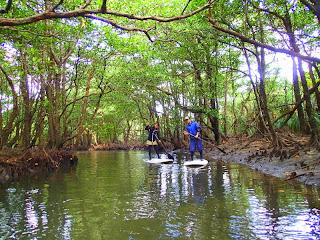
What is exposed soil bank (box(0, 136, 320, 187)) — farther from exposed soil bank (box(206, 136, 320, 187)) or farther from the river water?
the river water

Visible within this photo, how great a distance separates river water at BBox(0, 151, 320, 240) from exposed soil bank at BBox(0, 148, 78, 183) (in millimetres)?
1810

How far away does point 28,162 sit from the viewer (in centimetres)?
970

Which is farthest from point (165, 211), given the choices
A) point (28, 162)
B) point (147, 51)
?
point (147, 51)

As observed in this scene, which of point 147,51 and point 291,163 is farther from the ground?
point 147,51

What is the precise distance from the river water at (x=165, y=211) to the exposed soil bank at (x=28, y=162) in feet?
5.94

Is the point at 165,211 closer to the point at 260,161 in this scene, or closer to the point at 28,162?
the point at 260,161

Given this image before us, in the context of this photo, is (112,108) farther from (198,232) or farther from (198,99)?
(198,232)

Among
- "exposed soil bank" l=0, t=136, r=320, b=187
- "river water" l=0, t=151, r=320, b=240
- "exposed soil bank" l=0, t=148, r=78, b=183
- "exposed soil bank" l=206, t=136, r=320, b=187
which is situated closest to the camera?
"river water" l=0, t=151, r=320, b=240

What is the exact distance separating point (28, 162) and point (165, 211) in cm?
716

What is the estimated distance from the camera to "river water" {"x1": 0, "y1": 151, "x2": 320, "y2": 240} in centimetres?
346

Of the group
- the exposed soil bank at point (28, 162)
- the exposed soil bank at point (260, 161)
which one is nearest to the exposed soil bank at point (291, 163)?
the exposed soil bank at point (260, 161)

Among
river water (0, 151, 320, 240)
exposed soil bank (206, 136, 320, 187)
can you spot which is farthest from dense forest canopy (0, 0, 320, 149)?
river water (0, 151, 320, 240)

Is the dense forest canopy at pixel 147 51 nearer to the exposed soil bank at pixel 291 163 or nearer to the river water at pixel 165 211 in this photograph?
the exposed soil bank at pixel 291 163

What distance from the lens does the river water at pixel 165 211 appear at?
11.3 feet
